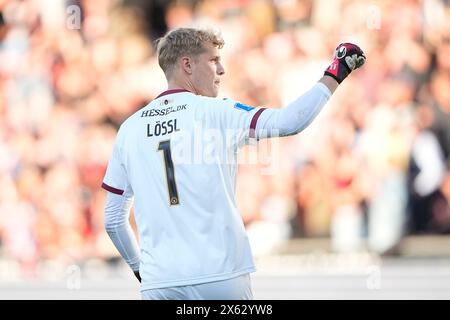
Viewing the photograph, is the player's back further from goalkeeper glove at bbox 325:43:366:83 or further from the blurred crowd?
the blurred crowd

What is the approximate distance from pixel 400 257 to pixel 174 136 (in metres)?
7.08

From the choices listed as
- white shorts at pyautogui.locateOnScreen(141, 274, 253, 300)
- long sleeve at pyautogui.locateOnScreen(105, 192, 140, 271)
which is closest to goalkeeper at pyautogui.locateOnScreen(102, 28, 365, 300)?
white shorts at pyautogui.locateOnScreen(141, 274, 253, 300)

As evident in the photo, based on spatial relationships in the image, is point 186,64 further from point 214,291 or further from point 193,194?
point 214,291

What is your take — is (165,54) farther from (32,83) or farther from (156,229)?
(32,83)

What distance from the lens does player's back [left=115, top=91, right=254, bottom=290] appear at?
376cm

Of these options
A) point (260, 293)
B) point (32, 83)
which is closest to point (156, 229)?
point (260, 293)

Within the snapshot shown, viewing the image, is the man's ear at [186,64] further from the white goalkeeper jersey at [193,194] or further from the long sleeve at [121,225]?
the long sleeve at [121,225]

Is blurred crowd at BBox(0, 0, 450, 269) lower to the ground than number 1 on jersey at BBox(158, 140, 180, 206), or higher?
higher

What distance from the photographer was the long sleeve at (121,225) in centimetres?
419

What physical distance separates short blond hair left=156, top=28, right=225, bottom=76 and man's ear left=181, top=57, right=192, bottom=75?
0.02 m

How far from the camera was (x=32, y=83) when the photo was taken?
38.0 ft

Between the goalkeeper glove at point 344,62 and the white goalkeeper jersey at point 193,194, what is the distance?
0.30 m

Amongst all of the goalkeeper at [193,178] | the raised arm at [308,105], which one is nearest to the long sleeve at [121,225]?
the goalkeeper at [193,178]
